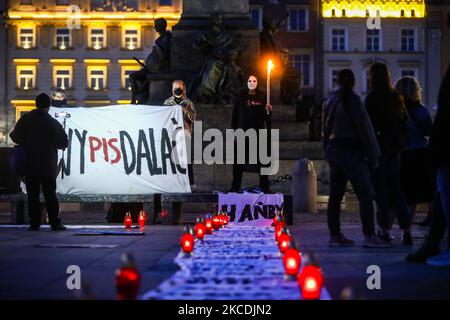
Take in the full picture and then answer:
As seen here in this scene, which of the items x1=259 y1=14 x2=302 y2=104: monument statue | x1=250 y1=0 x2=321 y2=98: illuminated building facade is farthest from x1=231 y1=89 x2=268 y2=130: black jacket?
x1=250 y1=0 x2=321 y2=98: illuminated building facade

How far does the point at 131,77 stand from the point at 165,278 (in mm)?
15665

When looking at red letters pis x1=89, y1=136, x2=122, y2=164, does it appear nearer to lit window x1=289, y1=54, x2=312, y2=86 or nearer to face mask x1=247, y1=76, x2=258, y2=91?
face mask x1=247, y1=76, x2=258, y2=91

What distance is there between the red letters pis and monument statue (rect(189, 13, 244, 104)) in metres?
4.77

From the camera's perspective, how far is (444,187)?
27.4 feet

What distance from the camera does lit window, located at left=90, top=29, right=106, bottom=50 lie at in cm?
8119

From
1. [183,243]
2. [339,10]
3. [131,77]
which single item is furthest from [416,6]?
[183,243]

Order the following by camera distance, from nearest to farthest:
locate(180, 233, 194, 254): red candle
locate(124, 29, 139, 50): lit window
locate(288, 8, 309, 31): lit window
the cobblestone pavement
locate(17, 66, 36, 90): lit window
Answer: the cobblestone pavement
locate(180, 233, 194, 254): red candle
locate(288, 8, 309, 31): lit window
locate(17, 66, 36, 90): lit window
locate(124, 29, 139, 50): lit window

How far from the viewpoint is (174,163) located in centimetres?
1582

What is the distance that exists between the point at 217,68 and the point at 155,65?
2.25m

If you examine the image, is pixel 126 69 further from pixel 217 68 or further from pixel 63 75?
pixel 217 68

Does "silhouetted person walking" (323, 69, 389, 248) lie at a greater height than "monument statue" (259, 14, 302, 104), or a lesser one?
lesser

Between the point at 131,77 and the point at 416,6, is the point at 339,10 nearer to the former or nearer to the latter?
the point at 416,6

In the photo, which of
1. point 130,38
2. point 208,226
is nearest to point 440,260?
point 208,226

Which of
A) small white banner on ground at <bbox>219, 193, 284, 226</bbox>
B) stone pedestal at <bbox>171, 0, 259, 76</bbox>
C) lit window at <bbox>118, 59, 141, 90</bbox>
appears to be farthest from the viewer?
lit window at <bbox>118, 59, 141, 90</bbox>
